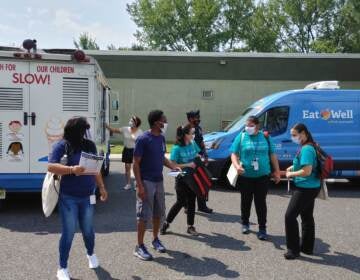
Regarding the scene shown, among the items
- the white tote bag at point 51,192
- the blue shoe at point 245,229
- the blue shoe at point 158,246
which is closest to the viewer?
the white tote bag at point 51,192

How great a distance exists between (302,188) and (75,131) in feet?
9.02

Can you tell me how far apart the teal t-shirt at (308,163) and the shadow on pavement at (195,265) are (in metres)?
1.35

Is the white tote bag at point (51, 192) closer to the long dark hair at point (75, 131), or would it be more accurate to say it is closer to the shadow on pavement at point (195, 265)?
the long dark hair at point (75, 131)

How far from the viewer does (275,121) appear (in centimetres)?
1054

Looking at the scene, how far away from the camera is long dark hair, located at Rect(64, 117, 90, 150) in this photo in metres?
4.75

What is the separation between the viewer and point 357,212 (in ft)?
27.3

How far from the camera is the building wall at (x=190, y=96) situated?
81.3ft

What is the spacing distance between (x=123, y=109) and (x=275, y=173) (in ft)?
61.9

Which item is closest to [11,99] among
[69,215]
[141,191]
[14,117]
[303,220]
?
[14,117]

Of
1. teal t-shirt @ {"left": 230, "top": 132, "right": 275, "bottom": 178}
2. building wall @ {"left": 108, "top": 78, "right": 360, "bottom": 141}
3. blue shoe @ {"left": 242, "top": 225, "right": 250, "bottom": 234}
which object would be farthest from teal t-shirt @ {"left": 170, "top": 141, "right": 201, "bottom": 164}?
building wall @ {"left": 108, "top": 78, "right": 360, "bottom": 141}

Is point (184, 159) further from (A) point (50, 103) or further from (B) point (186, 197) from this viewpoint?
(A) point (50, 103)

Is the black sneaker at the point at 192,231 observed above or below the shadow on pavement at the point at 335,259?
above

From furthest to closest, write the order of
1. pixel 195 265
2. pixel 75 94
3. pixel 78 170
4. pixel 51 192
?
1. pixel 75 94
2. pixel 195 265
3. pixel 51 192
4. pixel 78 170

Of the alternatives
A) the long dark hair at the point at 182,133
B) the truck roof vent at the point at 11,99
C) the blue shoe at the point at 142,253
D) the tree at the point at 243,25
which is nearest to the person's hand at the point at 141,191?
the blue shoe at the point at 142,253
